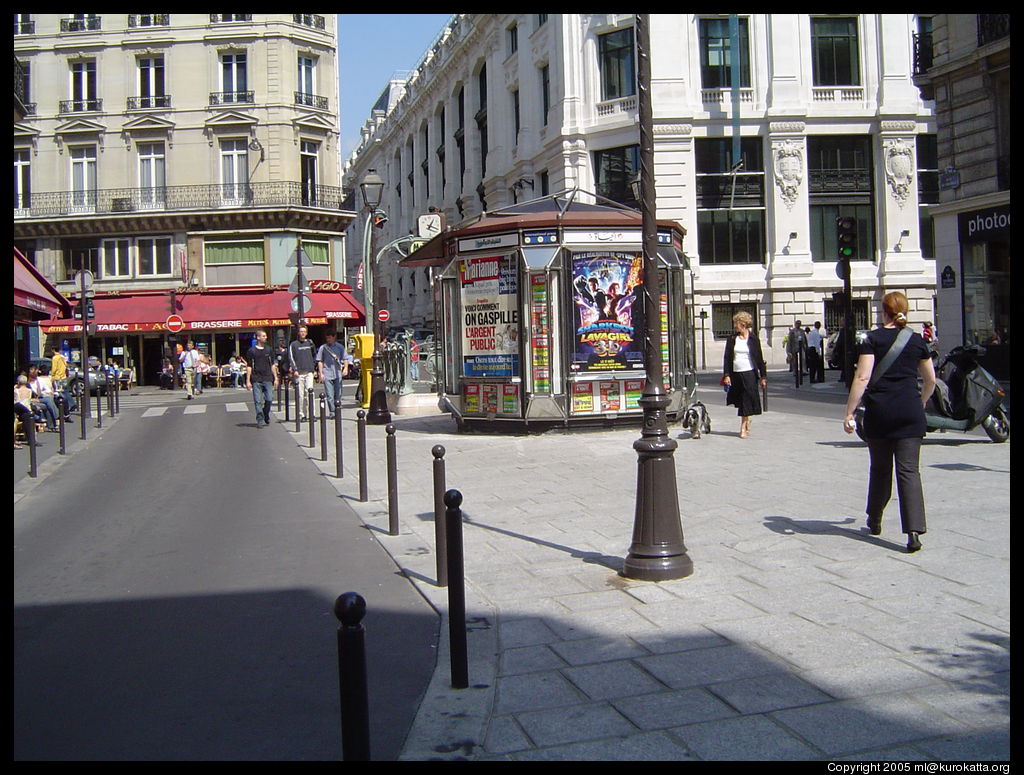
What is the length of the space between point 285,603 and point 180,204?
37.8 m

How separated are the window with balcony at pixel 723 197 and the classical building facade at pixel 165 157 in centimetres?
1498

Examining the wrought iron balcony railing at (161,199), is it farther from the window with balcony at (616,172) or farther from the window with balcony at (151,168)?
the window with balcony at (616,172)

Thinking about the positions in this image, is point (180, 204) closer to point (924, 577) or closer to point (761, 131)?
point (761, 131)

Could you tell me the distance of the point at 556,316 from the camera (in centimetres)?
1410

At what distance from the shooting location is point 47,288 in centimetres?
1741

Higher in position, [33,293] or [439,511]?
[33,293]

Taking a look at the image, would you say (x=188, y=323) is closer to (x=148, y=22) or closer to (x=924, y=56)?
A: (x=148, y=22)

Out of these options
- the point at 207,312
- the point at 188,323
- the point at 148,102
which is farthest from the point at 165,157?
the point at 188,323

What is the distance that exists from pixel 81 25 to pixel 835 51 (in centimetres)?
3078

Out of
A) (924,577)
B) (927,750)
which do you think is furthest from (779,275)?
(927,750)

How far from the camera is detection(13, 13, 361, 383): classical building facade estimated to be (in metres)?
40.3

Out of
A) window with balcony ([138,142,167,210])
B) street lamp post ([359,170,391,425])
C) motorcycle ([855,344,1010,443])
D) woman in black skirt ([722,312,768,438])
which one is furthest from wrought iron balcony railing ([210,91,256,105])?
motorcycle ([855,344,1010,443])

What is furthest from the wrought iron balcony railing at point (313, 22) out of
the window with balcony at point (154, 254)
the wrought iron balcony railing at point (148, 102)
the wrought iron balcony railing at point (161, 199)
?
the window with balcony at point (154, 254)

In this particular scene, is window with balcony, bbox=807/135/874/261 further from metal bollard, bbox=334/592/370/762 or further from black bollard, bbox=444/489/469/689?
metal bollard, bbox=334/592/370/762
